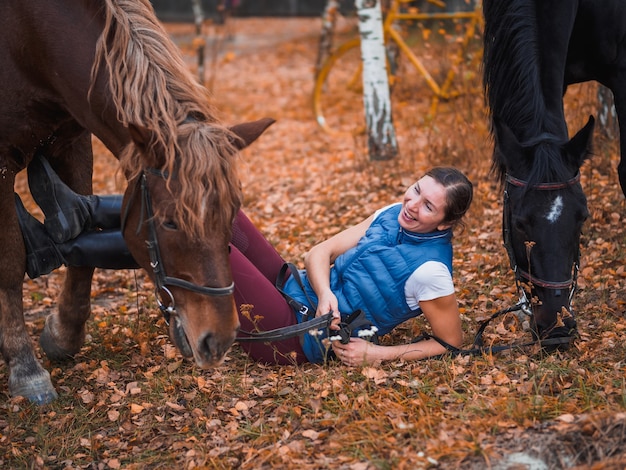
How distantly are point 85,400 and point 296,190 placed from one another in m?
3.92

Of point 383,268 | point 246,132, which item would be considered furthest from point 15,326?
point 383,268

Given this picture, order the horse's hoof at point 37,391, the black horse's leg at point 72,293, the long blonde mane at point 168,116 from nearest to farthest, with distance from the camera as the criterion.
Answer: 1. the long blonde mane at point 168,116
2. the horse's hoof at point 37,391
3. the black horse's leg at point 72,293

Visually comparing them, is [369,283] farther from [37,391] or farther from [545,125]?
[37,391]

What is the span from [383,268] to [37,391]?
191 cm

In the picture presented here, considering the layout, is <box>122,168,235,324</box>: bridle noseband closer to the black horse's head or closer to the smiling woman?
the smiling woman

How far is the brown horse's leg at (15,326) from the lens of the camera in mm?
3668

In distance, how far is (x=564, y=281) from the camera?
10.6 ft

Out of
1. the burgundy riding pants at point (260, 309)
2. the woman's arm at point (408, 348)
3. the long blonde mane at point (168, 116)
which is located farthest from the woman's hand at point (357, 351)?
the long blonde mane at point (168, 116)

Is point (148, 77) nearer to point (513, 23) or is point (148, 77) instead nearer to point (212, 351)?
point (212, 351)

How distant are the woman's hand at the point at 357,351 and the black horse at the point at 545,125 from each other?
0.78 m

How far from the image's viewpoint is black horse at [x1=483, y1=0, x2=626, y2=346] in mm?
3244

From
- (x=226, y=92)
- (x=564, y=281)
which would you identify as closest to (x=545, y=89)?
(x=564, y=281)

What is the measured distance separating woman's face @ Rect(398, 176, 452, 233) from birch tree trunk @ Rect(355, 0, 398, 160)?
394 cm

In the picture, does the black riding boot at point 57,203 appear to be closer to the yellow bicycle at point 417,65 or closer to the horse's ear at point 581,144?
the horse's ear at point 581,144
